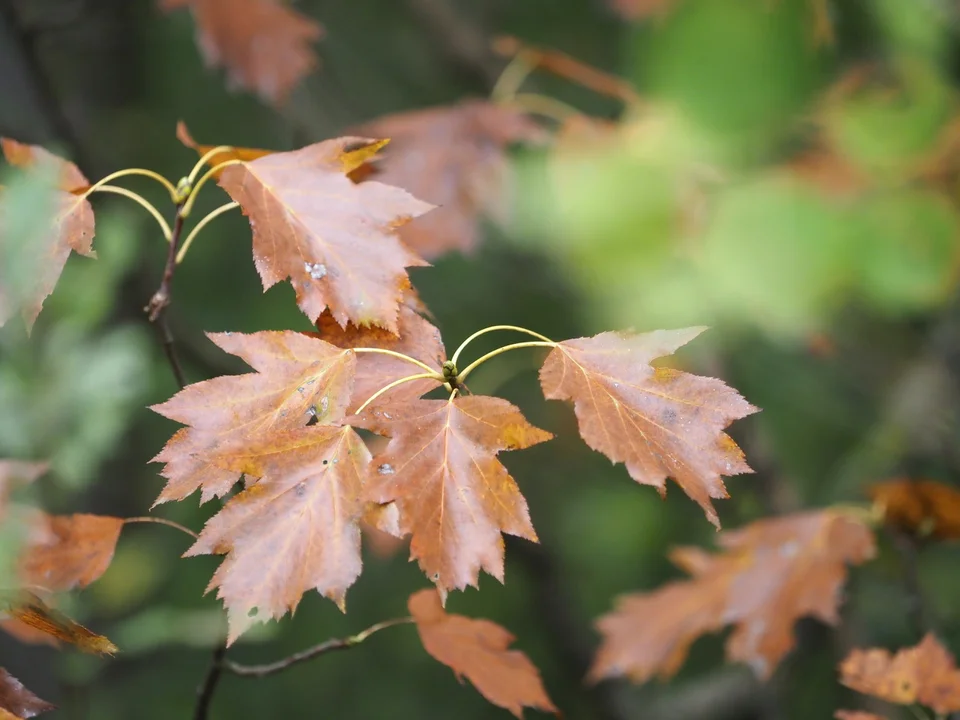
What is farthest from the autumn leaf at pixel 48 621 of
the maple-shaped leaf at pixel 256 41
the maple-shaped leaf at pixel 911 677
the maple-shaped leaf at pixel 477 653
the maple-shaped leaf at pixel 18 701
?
the maple-shaped leaf at pixel 256 41

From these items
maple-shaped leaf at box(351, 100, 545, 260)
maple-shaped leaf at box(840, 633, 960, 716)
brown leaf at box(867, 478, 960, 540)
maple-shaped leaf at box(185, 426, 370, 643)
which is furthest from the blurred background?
maple-shaped leaf at box(840, 633, 960, 716)

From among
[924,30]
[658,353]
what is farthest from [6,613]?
[924,30]

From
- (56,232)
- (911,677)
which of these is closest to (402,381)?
(56,232)

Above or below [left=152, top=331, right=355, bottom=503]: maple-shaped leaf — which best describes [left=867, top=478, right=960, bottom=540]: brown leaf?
below

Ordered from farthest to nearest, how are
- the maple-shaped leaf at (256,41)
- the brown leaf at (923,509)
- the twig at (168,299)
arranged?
the maple-shaped leaf at (256,41) < the brown leaf at (923,509) < the twig at (168,299)

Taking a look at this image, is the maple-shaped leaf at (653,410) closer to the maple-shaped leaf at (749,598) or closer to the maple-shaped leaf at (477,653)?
the maple-shaped leaf at (477,653)

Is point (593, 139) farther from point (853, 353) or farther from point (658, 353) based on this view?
point (853, 353)

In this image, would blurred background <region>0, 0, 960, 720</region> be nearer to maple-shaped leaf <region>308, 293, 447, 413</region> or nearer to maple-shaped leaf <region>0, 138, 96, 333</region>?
maple-shaped leaf <region>0, 138, 96, 333</region>
